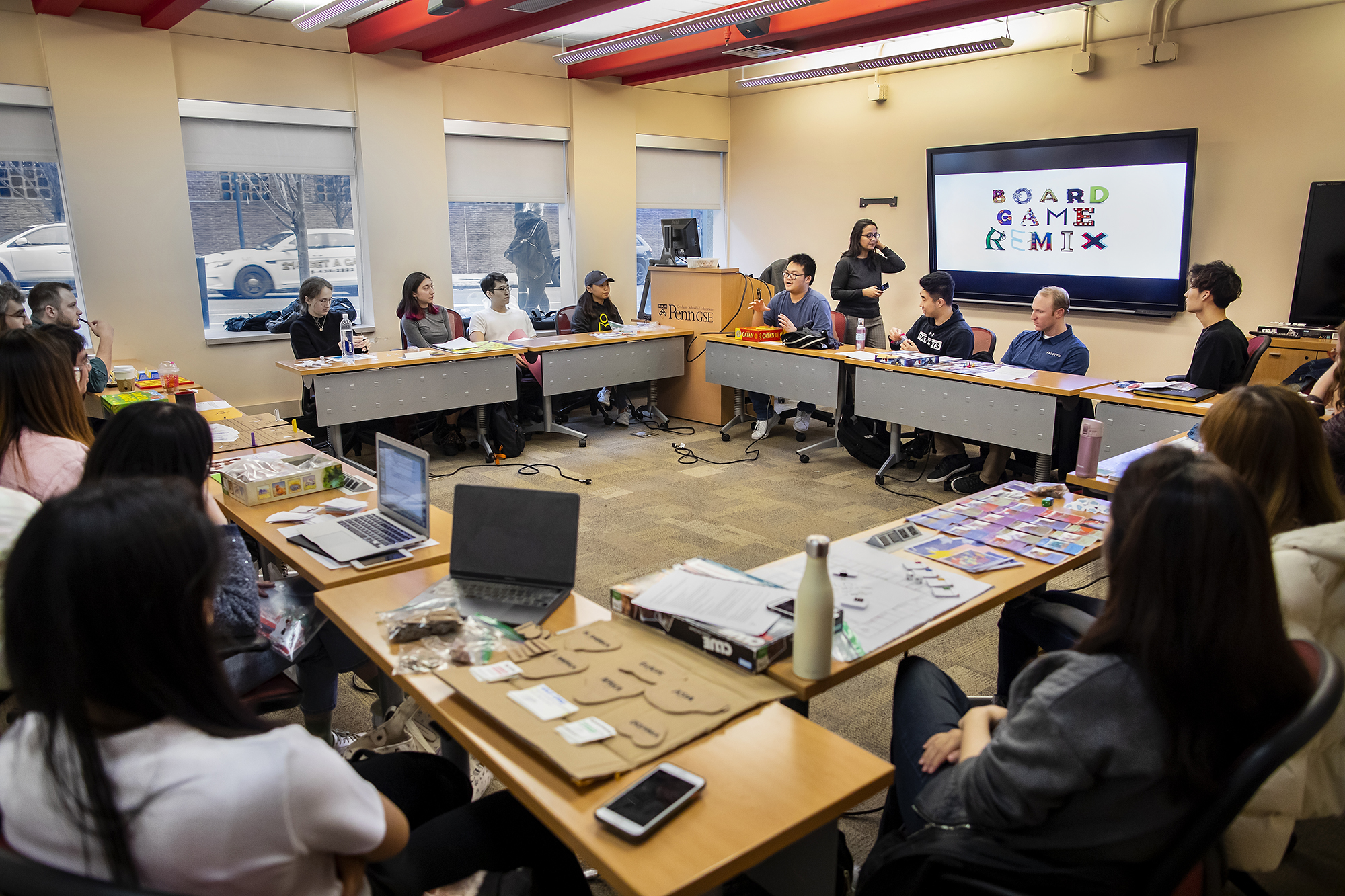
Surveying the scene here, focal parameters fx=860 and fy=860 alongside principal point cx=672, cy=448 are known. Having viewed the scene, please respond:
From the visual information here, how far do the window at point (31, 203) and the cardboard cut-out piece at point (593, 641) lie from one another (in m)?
5.81

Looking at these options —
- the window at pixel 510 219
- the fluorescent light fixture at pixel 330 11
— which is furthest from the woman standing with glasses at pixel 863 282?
the fluorescent light fixture at pixel 330 11

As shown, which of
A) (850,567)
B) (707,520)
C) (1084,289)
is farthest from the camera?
(1084,289)

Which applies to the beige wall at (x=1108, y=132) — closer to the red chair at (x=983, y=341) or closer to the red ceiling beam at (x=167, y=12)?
the red chair at (x=983, y=341)

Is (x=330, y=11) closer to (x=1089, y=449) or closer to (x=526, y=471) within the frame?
(x=526, y=471)

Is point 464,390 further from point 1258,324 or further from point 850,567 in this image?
point 1258,324

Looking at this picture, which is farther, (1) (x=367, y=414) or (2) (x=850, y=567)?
(1) (x=367, y=414)

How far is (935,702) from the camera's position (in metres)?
1.77

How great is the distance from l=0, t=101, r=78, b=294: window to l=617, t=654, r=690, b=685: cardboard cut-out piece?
598 centimetres

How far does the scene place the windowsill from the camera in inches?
251

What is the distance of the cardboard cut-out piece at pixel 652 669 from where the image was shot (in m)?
1.59

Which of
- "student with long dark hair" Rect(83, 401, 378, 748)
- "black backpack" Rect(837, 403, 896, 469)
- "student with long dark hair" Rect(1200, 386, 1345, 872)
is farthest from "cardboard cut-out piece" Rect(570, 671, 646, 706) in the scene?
"black backpack" Rect(837, 403, 896, 469)

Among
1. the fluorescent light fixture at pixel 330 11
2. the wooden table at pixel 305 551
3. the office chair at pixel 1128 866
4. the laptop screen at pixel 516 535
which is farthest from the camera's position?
the fluorescent light fixture at pixel 330 11

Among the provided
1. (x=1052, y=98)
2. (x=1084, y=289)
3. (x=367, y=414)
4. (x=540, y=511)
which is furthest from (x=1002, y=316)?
(x=540, y=511)

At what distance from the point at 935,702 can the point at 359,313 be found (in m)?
6.38
